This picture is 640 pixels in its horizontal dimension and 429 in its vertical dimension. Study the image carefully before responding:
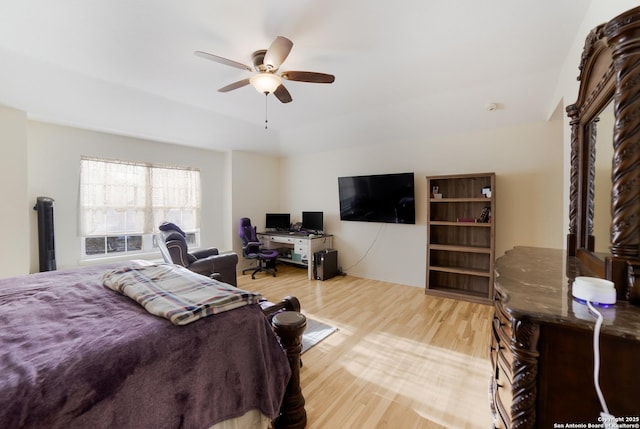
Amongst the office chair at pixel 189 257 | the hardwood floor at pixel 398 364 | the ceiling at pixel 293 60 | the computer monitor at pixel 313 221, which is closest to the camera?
the hardwood floor at pixel 398 364

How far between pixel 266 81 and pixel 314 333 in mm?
2463

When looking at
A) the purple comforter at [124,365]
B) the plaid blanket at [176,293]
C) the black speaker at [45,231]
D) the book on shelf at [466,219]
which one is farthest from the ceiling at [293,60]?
the purple comforter at [124,365]

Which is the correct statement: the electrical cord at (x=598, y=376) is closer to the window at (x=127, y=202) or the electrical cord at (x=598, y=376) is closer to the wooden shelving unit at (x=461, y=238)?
the wooden shelving unit at (x=461, y=238)

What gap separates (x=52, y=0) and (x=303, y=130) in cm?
336

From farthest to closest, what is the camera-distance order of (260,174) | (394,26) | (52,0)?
(260,174), (394,26), (52,0)

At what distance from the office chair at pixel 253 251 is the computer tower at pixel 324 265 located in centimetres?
79

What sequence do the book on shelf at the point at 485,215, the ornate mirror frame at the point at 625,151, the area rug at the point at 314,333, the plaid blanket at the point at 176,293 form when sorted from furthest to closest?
1. the book on shelf at the point at 485,215
2. the area rug at the point at 314,333
3. the plaid blanket at the point at 176,293
4. the ornate mirror frame at the point at 625,151

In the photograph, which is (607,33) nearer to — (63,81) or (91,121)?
(63,81)

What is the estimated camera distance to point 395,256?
4523mm

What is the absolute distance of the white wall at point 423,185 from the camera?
3.39m

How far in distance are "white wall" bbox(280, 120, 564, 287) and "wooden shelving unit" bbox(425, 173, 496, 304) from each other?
19cm

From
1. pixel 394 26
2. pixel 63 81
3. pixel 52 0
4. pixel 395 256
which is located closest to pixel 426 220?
pixel 395 256

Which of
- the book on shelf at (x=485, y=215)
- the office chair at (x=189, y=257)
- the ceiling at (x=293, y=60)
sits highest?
the ceiling at (x=293, y=60)

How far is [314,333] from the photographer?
2.74 meters
